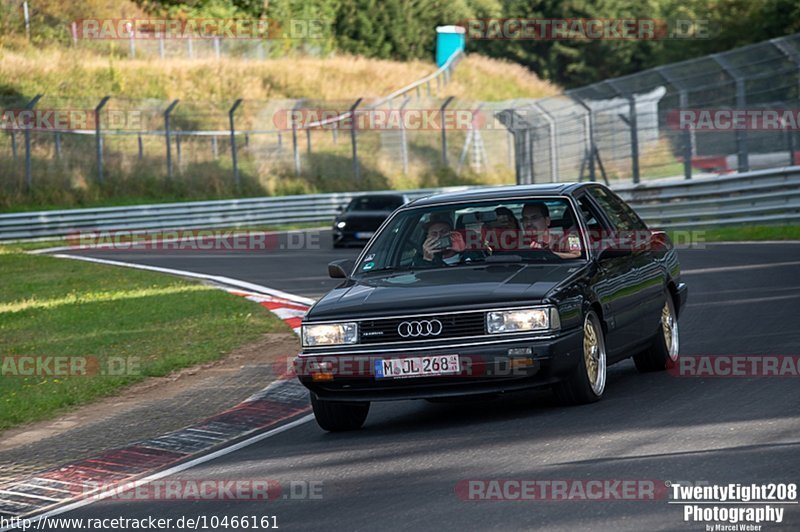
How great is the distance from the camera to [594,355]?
871 cm

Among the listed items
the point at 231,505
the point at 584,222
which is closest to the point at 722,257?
the point at 584,222

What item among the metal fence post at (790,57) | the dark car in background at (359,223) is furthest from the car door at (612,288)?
the dark car in background at (359,223)

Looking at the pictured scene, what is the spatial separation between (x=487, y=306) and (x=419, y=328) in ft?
1.40

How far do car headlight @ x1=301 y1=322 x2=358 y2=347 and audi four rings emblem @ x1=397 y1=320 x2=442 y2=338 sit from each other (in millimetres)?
302

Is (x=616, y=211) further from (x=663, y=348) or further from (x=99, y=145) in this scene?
(x=99, y=145)

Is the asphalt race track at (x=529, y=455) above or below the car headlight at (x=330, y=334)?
below

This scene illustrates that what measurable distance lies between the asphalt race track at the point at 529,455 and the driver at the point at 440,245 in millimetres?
1000

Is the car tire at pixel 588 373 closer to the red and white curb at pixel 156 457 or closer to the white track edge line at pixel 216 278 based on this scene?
the red and white curb at pixel 156 457

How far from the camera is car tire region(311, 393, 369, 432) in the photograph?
8.56 m

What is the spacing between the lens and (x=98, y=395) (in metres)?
11.1

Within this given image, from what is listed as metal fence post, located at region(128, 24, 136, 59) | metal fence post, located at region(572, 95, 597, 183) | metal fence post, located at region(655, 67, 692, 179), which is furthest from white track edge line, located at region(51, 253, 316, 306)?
metal fence post, located at region(128, 24, 136, 59)

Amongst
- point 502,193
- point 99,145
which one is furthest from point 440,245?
point 99,145

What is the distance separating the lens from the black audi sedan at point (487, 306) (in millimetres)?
8086

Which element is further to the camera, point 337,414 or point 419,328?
point 337,414
